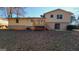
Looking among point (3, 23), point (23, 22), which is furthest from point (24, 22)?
point (3, 23)

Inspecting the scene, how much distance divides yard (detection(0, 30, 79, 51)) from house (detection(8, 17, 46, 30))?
0.09 m

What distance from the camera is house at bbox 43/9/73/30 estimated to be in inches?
132

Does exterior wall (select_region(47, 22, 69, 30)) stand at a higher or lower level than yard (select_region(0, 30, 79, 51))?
higher

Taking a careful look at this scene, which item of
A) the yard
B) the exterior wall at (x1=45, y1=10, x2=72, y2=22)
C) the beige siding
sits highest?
the exterior wall at (x1=45, y1=10, x2=72, y2=22)

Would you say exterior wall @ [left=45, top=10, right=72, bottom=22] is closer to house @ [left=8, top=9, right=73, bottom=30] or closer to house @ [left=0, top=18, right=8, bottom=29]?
house @ [left=8, top=9, right=73, bottom=30]

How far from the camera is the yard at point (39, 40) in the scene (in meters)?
3.41

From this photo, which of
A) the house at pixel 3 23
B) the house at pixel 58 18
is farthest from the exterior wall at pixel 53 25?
the house at pixel 3 23

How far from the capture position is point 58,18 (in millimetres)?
3361

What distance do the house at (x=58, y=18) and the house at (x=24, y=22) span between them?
0.12 metres

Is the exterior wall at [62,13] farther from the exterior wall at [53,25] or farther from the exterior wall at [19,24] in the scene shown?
the exterior wall at [19,24]

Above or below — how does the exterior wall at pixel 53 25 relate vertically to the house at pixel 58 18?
below

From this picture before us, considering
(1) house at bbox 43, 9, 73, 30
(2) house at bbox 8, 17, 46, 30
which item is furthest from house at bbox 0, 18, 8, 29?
(1) house at bbox 43, 9, 73, 30

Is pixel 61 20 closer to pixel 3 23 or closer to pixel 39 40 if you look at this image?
pixel 39 40
